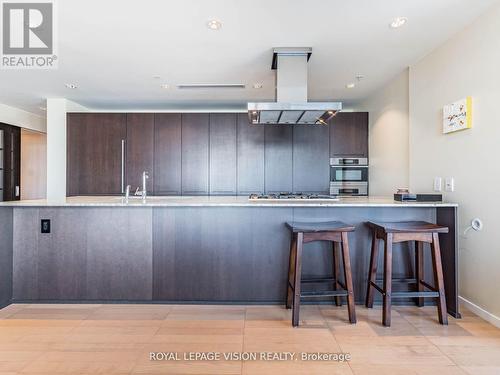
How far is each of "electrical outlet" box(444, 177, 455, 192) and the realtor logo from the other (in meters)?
3.42

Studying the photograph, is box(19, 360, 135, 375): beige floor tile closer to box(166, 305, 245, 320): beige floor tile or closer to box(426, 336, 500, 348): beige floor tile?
box(166, 305, 245, 320): beige floor tile

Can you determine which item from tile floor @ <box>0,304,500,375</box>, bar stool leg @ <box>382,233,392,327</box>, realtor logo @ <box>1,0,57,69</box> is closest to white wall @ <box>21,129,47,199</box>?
realtor logo @ <box>1,0,57,69</box>

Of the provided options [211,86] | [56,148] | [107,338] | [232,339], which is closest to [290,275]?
[232,339]

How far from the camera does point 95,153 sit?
15.0 feet

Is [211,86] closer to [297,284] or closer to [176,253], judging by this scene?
[176,253]

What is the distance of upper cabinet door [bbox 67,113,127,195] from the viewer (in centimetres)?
456

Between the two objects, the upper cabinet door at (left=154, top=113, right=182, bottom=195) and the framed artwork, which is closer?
the framed artwork

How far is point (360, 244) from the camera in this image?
8.30 ft

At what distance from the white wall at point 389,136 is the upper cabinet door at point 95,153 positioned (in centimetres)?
372

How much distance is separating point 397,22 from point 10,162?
6.25 metres

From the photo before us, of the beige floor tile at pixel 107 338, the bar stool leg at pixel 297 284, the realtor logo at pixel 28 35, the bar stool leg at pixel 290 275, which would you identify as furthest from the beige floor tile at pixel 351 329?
the realtor logo at pixel 28 35

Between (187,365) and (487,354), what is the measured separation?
180 centimetres

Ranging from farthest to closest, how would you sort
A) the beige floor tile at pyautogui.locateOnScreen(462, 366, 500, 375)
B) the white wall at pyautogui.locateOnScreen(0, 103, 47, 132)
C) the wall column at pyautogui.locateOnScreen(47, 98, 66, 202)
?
1. the white wall at pyautogui.locateOnScreen(0, 103, 47, 132)
2. the wall column at pyautogui.locateOnScreen(47, 98, 66, 202)
3. the beige floor tile at pyautogui.locateOnScreen(462, 366, 500, 375)

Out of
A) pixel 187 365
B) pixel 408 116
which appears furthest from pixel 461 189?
pixel 187 365
